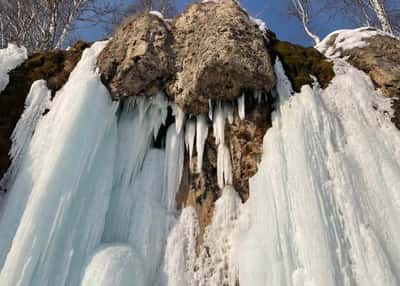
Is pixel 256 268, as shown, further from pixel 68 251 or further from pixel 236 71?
pixel 236 71

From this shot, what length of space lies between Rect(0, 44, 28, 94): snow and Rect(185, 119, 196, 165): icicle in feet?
7.95

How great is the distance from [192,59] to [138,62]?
688mm

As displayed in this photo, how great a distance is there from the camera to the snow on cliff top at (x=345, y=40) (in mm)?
5738

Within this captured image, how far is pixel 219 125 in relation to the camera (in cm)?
473

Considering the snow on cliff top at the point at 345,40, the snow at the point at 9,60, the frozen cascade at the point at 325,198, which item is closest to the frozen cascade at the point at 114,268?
the frozen cascade at the point at 325,198

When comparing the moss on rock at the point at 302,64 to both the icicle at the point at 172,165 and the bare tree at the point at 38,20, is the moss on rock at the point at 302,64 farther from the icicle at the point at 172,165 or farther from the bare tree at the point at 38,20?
the bare tree at the point at 38,20

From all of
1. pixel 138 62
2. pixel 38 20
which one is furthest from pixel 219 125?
pixel 38 20

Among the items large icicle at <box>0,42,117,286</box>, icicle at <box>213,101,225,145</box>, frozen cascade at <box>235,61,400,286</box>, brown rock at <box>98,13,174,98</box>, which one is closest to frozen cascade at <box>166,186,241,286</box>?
frozen cascade at <box>235,61,400,286</box>

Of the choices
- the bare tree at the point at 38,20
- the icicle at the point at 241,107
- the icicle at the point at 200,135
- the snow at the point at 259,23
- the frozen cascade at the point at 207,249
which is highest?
the bare tree at the point at 38,20

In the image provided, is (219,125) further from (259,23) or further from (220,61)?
(259,23)

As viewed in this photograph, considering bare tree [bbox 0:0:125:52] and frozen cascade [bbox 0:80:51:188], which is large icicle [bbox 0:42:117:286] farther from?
bare tree [bbox 0:0:125:52]

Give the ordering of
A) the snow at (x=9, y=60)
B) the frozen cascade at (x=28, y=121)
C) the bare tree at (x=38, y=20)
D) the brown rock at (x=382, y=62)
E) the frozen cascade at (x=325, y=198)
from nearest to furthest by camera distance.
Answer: the frozen cascade at (x=325, y=198) → the frozen cascade at (x=28, y=121) → the brown rock at (x=382, y=62) → the snow at (x=9, y=60) → the bare tree at (x=38, y=20)

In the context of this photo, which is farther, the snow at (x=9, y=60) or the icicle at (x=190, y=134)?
the snow at (x=9, y=60)

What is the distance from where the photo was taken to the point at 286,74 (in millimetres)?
5145
